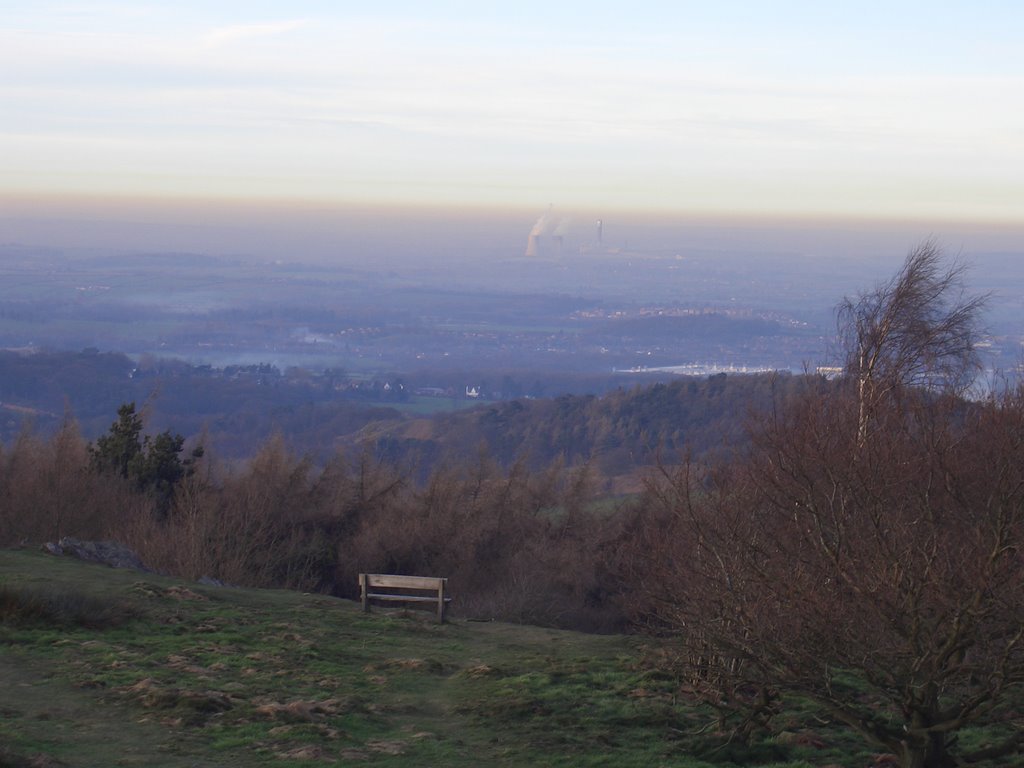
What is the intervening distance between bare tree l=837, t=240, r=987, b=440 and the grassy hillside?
5536mm

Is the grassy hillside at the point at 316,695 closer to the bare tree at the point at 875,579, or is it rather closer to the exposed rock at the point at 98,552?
the bare tree at the point at 875,579

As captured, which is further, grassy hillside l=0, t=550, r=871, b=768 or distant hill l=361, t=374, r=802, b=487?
distant hill l=361, t=374, r=802, b=487

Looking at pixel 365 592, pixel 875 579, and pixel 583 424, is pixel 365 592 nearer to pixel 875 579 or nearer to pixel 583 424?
pixel 875 579

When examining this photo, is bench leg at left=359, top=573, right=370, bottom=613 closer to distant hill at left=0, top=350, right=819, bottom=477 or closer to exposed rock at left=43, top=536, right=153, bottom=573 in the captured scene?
exposed rock at left=43, top=536, right=153, bottom=573

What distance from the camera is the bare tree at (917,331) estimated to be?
53.6ft

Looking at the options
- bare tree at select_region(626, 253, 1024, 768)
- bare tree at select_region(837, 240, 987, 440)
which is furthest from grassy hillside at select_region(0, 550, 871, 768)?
bare tree at select_region(837, 240, 987, 440)

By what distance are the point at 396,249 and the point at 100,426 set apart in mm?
110791

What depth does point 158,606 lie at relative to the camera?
53.5 feet

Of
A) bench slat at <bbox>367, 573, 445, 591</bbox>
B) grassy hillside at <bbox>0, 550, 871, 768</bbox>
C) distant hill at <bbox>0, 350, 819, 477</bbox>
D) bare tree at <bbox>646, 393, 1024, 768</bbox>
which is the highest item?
bare tree at <bbox>646, 393, 1024, 768</bbox>

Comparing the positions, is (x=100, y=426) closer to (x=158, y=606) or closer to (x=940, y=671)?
(x=158, y=606)

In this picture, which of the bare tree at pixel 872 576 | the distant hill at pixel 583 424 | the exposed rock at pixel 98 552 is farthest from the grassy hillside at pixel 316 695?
the distant hill at pixel 583 424

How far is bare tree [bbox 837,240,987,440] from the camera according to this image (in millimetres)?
16328

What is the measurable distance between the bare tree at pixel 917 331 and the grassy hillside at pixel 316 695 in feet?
18.2

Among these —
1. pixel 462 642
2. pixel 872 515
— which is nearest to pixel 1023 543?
pixel 872 515
